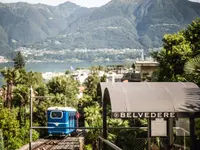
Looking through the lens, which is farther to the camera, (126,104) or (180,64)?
(180,64)

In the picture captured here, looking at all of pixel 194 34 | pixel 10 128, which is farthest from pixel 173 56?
pixel 10 128

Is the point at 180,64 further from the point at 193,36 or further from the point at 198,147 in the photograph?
the point at 198,147

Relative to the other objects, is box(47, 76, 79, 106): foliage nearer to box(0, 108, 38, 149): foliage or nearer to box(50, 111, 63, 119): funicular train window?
box(0, 108, 38, 149): foliage

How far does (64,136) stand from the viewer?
35.1 m

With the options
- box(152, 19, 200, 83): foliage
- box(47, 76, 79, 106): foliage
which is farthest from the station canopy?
box(47, 76, 79, 106): foliage

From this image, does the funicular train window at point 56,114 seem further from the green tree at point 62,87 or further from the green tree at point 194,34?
the green tree at point 62,87

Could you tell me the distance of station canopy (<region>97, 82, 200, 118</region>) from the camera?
6.48 metres

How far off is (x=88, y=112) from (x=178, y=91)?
3591cm

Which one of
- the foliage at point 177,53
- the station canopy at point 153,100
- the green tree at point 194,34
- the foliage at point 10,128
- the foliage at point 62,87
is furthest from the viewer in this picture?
the foliage at point 62,87

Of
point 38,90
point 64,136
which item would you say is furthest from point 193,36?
point 38,90

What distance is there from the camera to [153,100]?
6703 millimetres

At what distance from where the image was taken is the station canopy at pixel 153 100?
6479 mm

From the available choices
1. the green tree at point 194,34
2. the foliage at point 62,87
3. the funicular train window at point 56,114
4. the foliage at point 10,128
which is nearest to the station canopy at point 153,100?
the funicular train window at point 56,114

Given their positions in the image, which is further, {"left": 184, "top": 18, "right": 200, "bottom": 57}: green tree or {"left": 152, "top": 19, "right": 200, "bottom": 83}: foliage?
{"left": 184, "top": 18, "right": 200, "bottom": 57}: green tree
